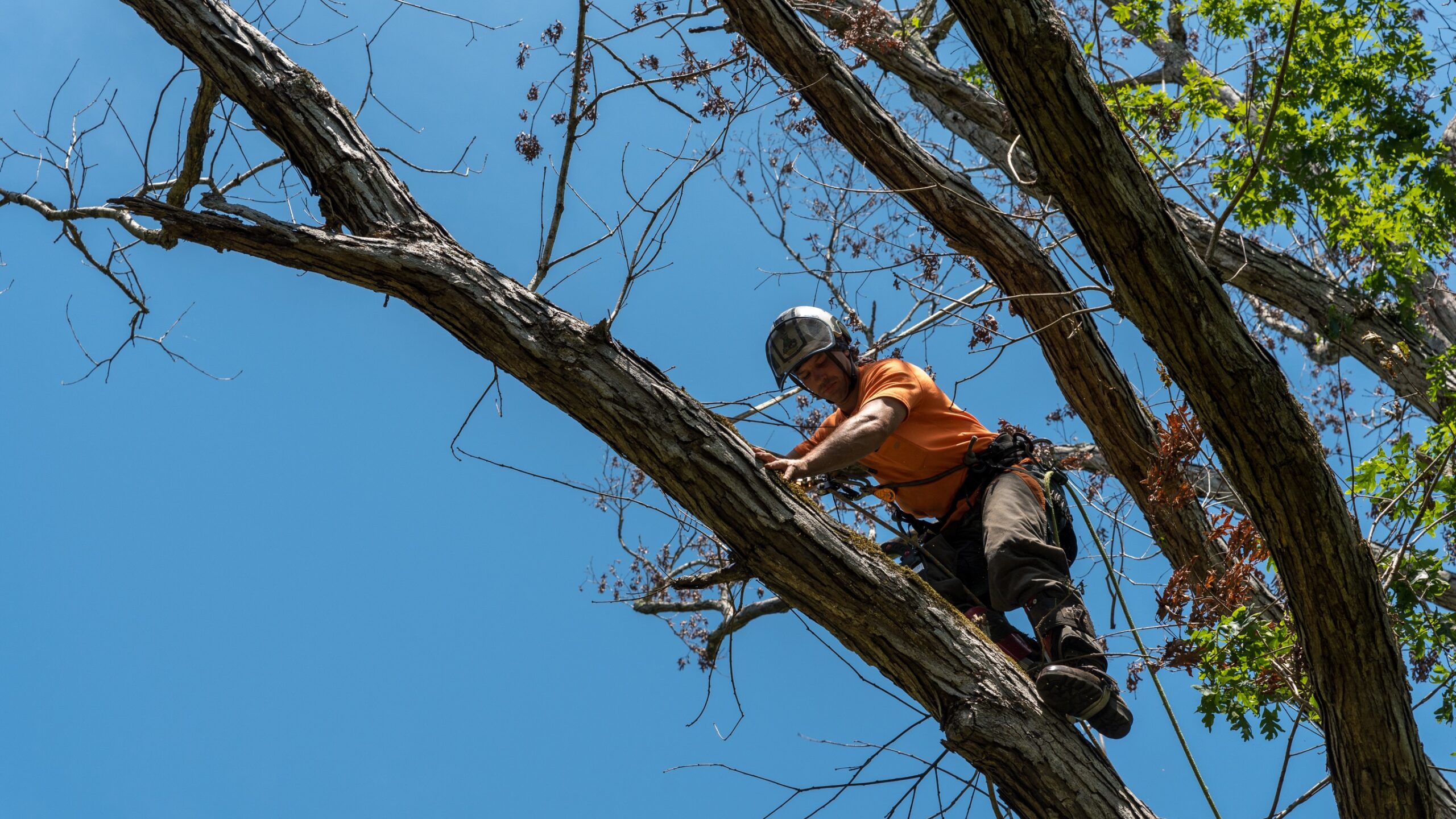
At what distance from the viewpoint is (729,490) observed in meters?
3.05

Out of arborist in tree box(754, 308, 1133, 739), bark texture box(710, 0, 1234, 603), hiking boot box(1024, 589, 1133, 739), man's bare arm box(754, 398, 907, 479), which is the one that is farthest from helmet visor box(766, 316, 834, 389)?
hiking boot box(1024, 589, 1133, 739)

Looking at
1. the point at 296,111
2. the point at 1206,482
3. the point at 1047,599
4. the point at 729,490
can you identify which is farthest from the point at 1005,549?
the point at 296,111

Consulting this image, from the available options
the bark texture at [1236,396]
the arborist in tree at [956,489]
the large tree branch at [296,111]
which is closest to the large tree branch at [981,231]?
the arborist in tree at [956,489]

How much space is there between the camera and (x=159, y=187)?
4.52m

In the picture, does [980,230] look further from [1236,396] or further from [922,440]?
[1236,396]

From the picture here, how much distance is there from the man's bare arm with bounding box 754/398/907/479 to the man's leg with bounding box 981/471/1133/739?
0.51 metres

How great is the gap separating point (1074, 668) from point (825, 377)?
1669 mm

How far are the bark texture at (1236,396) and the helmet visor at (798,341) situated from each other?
156 cm

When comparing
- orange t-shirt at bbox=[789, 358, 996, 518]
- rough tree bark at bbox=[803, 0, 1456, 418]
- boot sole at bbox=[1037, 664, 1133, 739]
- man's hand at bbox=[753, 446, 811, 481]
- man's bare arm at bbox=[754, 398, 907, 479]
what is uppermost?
rough tree bark at bbox=[803, 0, 1456, 418]

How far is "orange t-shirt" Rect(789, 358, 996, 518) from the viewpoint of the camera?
4.16m

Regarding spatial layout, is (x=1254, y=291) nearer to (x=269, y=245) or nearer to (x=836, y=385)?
(x=836, y=385)

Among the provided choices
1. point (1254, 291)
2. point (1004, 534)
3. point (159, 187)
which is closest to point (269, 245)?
point (159, 187)

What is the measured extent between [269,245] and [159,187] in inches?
78.1

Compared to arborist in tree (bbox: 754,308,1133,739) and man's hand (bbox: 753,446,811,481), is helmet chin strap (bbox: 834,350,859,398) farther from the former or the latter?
man's hand (bbox: 753,446,811,481)
